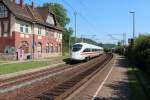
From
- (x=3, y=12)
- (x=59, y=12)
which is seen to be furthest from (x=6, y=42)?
(x=59, y=12)

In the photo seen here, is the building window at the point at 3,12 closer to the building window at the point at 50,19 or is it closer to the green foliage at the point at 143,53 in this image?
the building window at the point at 50,19

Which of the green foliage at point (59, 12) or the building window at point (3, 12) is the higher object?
the green foliage at point (59, 12)

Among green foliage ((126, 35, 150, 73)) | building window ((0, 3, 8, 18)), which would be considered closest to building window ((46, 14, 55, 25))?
building window ((0, 3, 8, 18))

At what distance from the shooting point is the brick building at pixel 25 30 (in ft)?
154

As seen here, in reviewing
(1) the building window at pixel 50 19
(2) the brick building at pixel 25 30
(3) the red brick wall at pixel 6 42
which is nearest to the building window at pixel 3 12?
(2) the brick building at pixel 25 30

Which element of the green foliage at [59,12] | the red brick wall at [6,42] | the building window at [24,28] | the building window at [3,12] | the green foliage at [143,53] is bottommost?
the green foliage at [143,53]

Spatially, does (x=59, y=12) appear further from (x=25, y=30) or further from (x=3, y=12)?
(x=3, y=12)

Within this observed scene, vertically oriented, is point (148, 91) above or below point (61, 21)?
below

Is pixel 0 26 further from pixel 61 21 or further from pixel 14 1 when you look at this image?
pixel 61 21

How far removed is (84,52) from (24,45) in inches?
393

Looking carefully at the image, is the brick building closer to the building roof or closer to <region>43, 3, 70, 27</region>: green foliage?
the building roof

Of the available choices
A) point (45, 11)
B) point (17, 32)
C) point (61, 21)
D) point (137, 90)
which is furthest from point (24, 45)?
point (61, 21)

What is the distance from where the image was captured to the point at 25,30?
2005 inches

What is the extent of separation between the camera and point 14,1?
5338 cm
